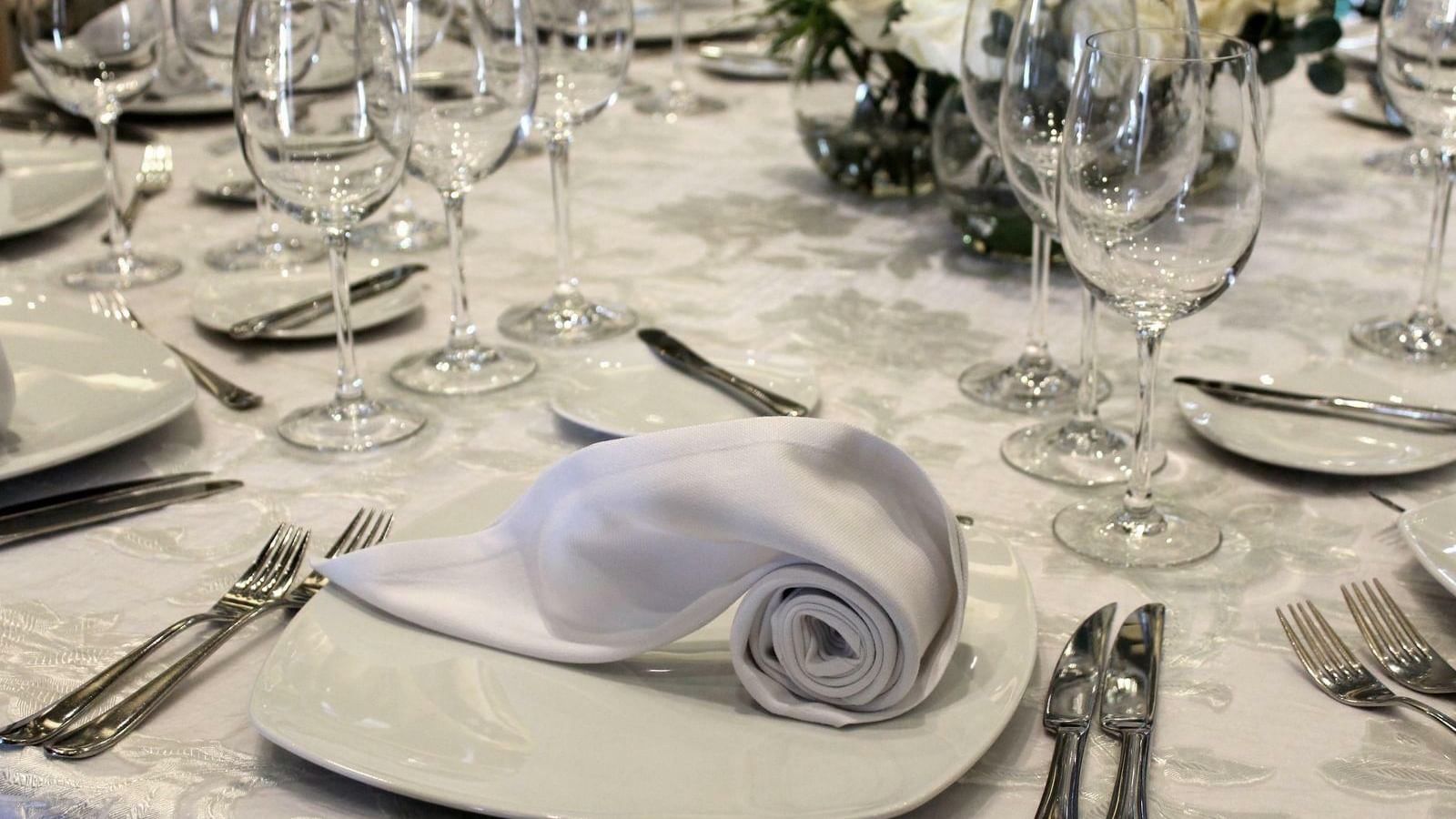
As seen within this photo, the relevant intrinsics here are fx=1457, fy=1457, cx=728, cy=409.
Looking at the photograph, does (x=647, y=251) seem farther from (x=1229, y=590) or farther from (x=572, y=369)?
(x=1229, y=590)

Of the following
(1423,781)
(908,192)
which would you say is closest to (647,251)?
(908,192)

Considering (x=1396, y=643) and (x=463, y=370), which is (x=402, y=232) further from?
(x=1396, y=643)

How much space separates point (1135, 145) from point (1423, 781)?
327mm

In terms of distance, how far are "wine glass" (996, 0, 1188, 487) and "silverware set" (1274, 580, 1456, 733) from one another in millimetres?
213

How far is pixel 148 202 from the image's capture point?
1.67 meters

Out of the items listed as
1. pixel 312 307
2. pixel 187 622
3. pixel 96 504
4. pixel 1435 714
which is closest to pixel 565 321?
pixel 312 307

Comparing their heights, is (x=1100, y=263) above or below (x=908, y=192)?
above

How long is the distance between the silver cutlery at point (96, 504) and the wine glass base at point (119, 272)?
1.67 ft

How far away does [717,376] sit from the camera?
108cm

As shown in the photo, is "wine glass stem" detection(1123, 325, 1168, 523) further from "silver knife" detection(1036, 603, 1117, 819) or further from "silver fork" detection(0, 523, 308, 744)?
"silver fork" detection(0, 523, 308, 744)

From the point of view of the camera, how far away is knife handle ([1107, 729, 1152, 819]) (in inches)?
23.2

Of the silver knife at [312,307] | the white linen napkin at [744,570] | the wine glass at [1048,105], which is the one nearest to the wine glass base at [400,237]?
the silver knife at [312,307]

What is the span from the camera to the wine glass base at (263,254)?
Answer: 145cm

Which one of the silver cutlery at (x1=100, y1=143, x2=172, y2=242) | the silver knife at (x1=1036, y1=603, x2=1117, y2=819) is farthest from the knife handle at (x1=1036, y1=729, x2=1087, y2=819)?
the silver cutlery at (x1=100, y1=143, x2=172, y2=242)
